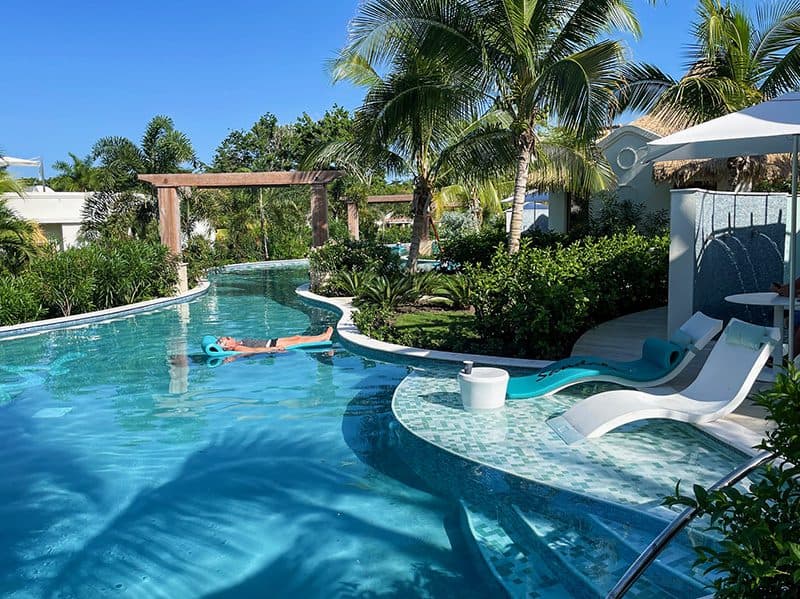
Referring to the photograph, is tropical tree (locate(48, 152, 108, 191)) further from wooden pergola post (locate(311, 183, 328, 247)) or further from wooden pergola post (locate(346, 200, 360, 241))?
wooden pergola post (locate(311, 183, 328, 247))

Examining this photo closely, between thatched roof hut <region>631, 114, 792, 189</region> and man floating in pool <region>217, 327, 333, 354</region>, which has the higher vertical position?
thatched roof hut <region>631, 114, 792, 189</region>

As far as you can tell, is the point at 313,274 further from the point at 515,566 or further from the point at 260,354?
the point at 515,566

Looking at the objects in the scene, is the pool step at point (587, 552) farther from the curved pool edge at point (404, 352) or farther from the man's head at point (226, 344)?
the man's head at point (226, 344)

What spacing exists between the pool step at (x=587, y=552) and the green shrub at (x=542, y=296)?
172 inches

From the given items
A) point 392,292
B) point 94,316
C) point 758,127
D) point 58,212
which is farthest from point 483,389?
point 58,212

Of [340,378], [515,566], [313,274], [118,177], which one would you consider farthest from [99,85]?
[515,566]

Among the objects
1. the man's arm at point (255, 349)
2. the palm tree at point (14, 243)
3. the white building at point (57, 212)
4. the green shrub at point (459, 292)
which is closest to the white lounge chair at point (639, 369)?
the man's arm at point (255, 349)

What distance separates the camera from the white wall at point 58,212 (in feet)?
92.3

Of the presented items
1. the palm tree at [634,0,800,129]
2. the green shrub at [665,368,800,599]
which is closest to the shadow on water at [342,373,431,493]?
the green shrub at [665,368,800,599]

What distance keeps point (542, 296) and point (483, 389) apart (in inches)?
94.4

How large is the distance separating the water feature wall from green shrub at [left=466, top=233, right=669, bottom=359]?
1241 mm

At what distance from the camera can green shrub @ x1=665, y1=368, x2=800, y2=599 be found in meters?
2.10

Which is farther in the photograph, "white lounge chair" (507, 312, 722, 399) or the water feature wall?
the water feature wall

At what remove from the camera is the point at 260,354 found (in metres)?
12.1
